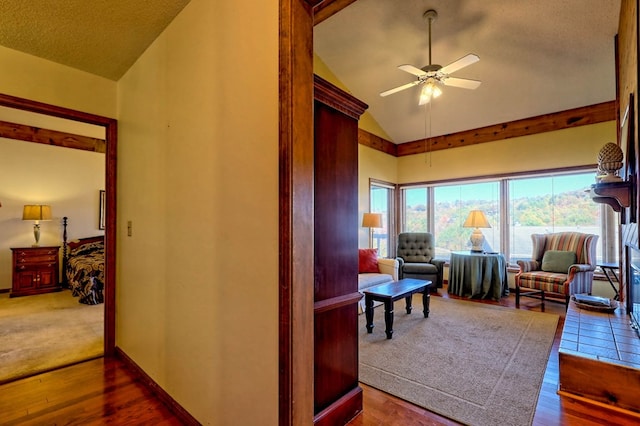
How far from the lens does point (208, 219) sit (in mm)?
1646

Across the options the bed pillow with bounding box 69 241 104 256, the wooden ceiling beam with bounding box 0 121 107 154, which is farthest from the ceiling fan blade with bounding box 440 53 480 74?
the wooden ceiling beam with bounding box 0 121 107 154

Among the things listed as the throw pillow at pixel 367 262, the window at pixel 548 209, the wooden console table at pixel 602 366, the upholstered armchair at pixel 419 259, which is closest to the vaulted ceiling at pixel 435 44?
the window at pixel 548 209

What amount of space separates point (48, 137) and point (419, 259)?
717 cm

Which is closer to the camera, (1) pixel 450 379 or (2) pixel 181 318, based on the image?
(2) pixel 181 318

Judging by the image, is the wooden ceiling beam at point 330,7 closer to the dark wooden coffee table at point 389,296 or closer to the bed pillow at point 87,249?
the dark wooden coffee table at point 389,296

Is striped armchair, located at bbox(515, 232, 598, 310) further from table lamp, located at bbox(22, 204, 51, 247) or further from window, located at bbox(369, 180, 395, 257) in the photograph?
table lamp, located at bbox(22, 204, 51, 247)

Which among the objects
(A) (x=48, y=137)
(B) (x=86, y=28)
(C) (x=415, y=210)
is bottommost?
(C) (x=415, y=210)

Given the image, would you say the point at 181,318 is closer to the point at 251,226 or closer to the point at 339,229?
the point at 251,226

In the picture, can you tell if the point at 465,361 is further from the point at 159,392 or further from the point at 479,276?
the point at 479,276

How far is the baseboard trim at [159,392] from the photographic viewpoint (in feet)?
5.79

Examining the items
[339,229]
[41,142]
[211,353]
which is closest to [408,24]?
[339,229]

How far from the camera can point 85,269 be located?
439cm

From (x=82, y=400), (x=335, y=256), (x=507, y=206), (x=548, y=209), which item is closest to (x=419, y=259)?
(x=507, y=206)

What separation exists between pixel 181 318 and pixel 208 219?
69 centimetres
